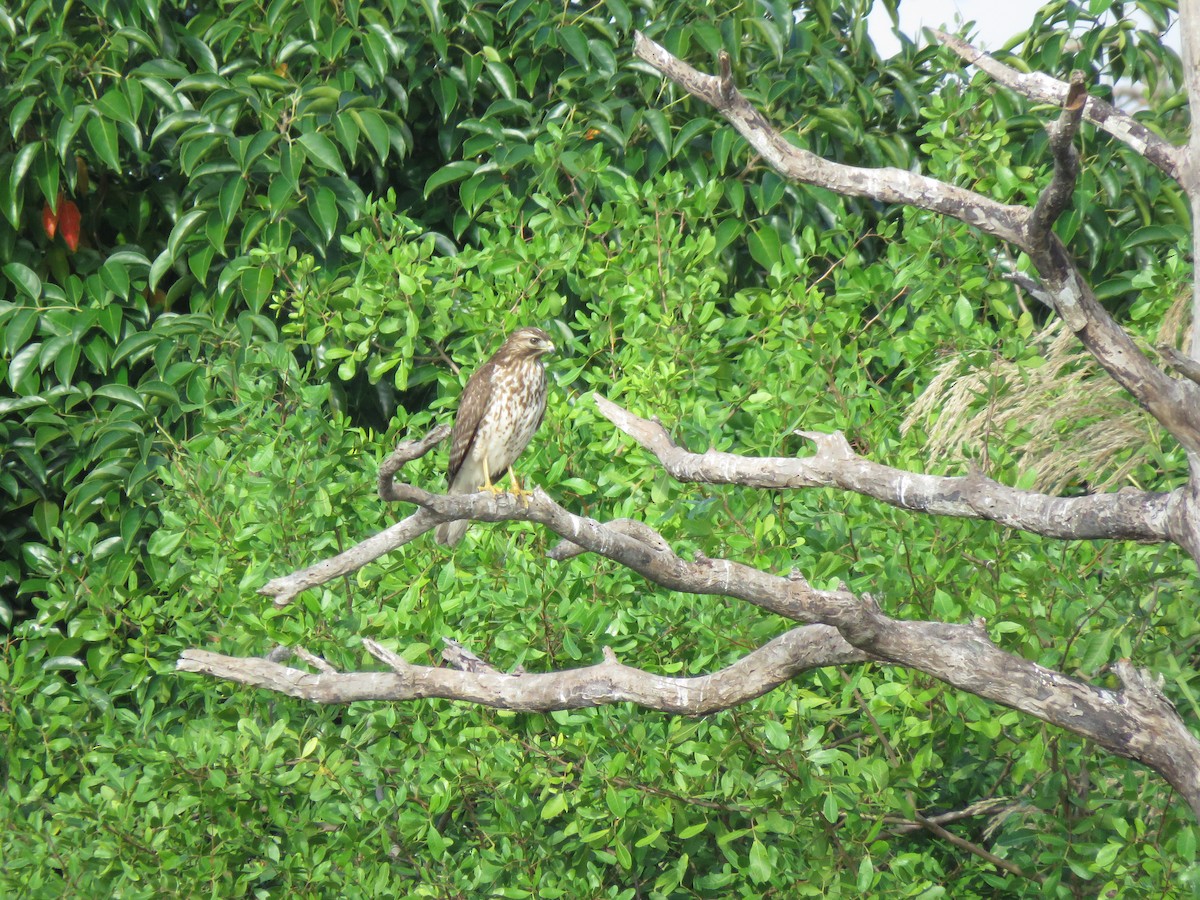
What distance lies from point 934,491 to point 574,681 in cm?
86

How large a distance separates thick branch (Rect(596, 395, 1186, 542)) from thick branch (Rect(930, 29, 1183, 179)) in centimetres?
71

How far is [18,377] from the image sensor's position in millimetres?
4996

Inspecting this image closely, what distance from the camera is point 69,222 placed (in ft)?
17.4

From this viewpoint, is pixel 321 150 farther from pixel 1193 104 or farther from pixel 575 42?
pixel 1193 104

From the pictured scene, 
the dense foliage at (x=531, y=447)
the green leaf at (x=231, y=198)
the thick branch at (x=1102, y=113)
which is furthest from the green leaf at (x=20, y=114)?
the thick branch at (x=1102, y=113)

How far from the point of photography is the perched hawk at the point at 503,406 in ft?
14.8

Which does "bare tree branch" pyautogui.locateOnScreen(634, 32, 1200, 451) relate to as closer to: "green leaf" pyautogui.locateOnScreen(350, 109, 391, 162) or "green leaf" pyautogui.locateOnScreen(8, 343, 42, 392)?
"green leaf" pyautogui.locateOnScreen(350, 109, 391, 162)

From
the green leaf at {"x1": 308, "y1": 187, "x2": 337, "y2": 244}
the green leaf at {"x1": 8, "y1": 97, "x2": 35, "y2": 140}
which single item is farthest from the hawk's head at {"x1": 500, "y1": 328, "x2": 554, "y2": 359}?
the green leaf at {"x1": 8, "y1": 97, "x2": 35, "y2": 140}

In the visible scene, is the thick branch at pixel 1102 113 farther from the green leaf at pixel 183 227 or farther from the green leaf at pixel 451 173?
the green leaf at pixel 183 227

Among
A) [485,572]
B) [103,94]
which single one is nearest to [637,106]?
[103,94]

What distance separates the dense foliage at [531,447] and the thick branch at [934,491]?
0.98ft

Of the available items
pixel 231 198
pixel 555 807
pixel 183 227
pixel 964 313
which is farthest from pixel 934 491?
pixel 183 227

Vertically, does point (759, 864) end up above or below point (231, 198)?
below

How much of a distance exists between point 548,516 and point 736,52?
2612 millimetres
